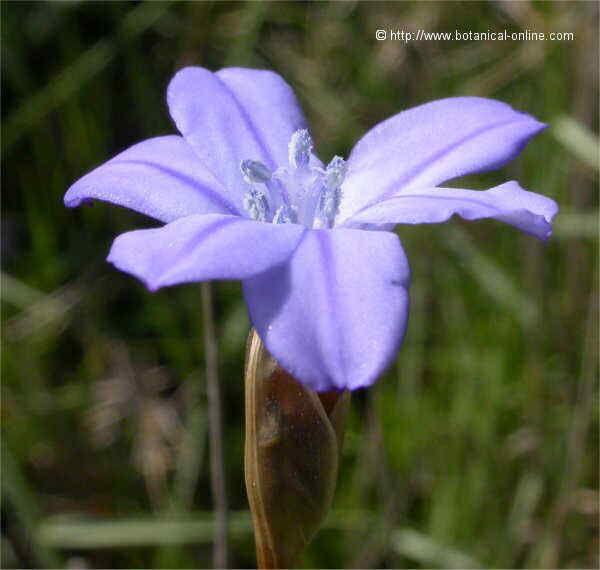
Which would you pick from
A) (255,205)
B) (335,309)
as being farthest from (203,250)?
(255,205)

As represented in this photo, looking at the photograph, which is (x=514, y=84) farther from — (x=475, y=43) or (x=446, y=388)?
(x=446, y=388)

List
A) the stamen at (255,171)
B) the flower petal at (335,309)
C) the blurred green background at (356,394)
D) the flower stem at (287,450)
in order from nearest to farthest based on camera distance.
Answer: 1. the flower petal at (335,309)
2. the flower stem at (287,450)
3. the stamen at (255,171)
4. the blurred green background at (356,394)

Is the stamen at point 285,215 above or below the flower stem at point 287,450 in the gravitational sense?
above

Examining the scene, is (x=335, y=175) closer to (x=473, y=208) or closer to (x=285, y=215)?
(x=285, y=215)

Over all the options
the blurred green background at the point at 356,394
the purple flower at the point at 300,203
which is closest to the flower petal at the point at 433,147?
the purple flower at the point at 300,203

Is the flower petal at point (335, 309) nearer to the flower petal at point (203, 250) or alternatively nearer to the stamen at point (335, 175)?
the flower petal at point (203, 250)

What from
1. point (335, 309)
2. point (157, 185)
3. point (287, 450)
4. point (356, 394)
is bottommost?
point (356, 394)

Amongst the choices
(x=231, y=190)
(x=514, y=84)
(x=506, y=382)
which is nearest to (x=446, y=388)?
(x=506, y=382)

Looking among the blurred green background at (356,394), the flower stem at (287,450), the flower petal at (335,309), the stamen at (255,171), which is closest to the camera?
the flower petal at (335,309)
